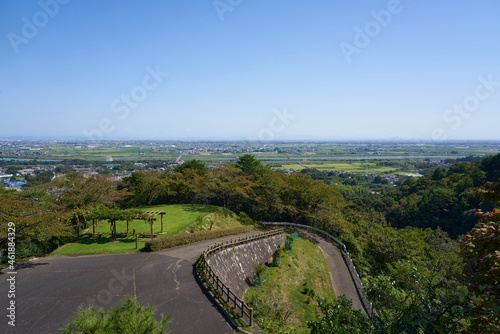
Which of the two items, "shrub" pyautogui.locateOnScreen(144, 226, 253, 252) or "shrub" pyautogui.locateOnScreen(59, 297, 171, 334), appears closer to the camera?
"shrub" pyautogui.locateOnScreen(59, 297, 171, 334)

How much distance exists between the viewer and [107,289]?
506 inches

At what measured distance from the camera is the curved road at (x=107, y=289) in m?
10.4

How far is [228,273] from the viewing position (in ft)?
56.2

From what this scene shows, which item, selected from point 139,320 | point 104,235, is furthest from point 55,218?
point 139,320

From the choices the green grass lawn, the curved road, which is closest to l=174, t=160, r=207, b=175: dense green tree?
the green grass lawn

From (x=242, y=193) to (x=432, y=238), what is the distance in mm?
22820

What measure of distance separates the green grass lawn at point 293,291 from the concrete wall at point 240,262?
2.95 feet

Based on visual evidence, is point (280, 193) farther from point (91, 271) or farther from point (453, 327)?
point (453, 327)

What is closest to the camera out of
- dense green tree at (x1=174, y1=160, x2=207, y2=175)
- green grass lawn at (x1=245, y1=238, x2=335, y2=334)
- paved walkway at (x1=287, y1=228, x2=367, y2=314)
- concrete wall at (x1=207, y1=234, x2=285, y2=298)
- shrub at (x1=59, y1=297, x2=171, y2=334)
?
shrub at (x1=59, y1=297, x2=171, y2=334)

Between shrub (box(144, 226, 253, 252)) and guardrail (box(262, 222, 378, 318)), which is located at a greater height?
shrub (box(144, 226, 253, 252))

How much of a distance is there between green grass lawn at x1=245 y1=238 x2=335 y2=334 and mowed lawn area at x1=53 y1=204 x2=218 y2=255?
9766 mm

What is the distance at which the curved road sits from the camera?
10430 millimetres

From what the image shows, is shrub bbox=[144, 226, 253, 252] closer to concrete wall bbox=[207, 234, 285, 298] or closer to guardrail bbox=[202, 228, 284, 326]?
guardrail bbox=[202, 228, 284, 326]

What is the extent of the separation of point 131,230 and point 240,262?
11061 millimetres
